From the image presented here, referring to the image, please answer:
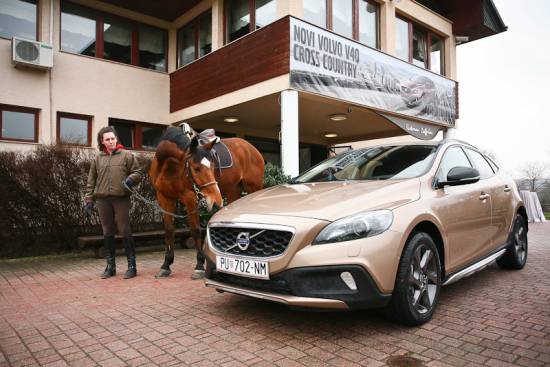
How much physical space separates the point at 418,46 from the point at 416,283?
13.2 m

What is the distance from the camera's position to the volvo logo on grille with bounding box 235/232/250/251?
3.15 meters

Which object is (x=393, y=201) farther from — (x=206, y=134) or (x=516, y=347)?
(x=206, y=134)

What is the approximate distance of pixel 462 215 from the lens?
12.7 feet

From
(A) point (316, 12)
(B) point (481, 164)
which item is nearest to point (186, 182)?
(B) point (481, 164)

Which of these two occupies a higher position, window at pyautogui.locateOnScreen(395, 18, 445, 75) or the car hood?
window at pyautogui.locateOnScreen(395, 18, 445, 75)

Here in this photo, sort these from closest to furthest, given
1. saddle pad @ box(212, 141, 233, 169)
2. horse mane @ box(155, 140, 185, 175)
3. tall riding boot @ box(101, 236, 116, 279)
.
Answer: horse mane @ box(155, 140, 185, 175), tall riding boot @ box(101, 236, 116, 279), saddle pad @ box(212, 141, 233, 169)

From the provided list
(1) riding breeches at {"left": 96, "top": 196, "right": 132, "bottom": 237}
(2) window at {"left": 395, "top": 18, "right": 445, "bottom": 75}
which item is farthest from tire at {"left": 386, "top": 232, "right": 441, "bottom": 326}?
(2) window at {"left": 395, "top": 18, "right": 445, "bottom": 75}

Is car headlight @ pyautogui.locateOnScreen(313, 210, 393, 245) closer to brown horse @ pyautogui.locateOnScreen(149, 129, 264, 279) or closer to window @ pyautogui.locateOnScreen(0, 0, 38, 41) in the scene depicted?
brown horse @ pyautogui.locateOnScreen(149, 129, 264, 279)

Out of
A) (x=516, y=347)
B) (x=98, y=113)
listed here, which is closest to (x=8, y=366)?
(x=516, y=347)

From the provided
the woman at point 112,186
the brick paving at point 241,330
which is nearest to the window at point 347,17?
the woman at point 112,186

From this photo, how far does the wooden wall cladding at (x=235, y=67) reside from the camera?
9.23m

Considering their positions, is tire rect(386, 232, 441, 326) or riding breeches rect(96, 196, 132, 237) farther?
riding breeches rect(96, 196, 132, 237)

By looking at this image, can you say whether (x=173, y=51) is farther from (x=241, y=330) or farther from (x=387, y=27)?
(x=241, y=330)

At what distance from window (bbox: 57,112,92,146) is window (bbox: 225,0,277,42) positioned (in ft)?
15.5
